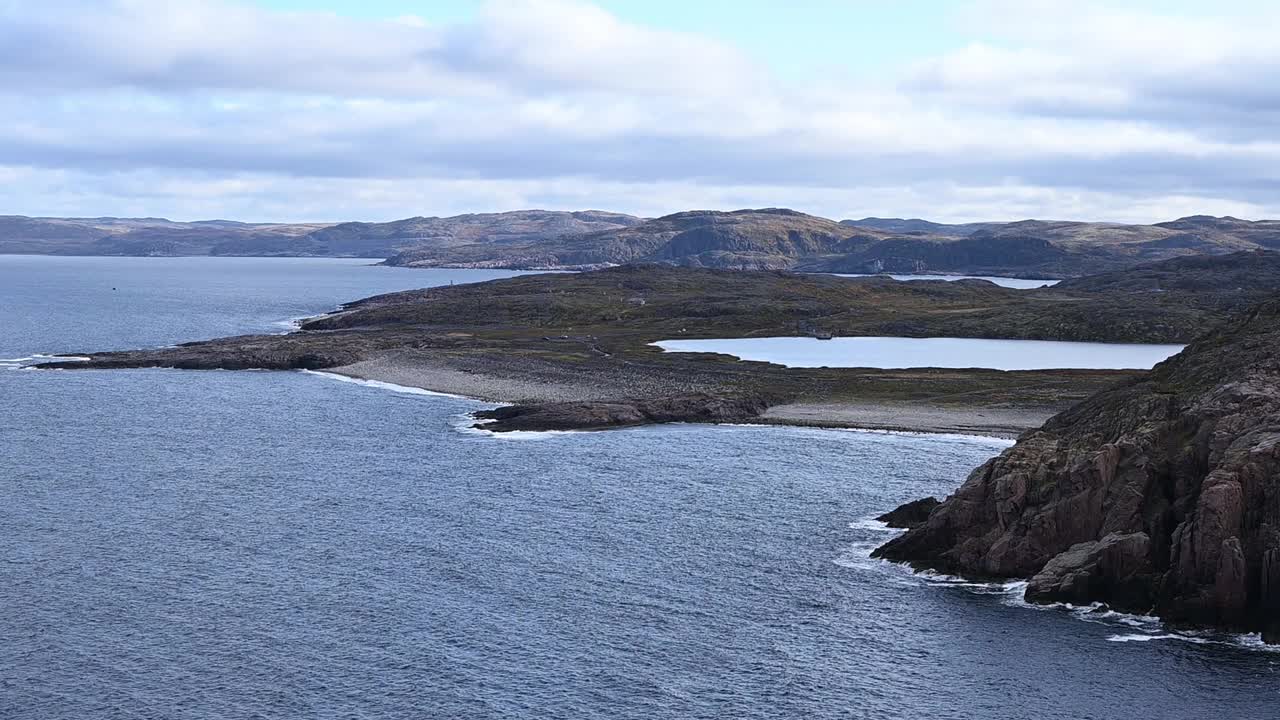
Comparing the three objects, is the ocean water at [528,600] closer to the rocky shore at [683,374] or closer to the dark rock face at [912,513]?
the dark rock face at [912,513]

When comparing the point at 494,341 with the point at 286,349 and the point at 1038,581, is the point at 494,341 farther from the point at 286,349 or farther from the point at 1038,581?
the point at 1038,581

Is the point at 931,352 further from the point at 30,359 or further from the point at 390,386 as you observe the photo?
the point at 30,359

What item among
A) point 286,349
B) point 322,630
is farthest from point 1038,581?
point 286,349

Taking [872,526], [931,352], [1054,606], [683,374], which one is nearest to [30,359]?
[683,374]

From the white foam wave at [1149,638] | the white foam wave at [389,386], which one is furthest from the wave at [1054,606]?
the white foam wave at [389,386]

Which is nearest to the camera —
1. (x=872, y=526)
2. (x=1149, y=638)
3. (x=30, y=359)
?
(x=1149, y=638)

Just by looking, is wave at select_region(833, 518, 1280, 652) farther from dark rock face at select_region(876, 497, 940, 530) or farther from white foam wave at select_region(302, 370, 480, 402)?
white foam wave at select_region(302, 370, 480, 402)

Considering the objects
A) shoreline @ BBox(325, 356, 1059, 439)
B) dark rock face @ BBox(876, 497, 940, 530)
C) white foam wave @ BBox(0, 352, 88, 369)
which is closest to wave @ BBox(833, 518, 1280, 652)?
dark rock face @ BBox(876, 497, 940, 530)
